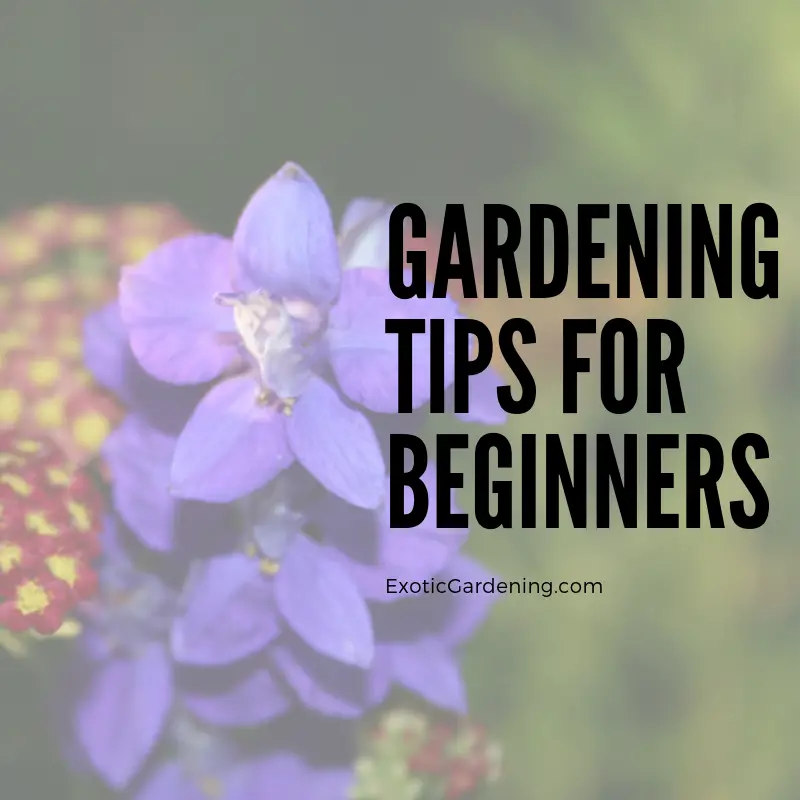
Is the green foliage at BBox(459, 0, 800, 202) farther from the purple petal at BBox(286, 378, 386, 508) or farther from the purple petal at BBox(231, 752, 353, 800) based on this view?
the purple petal at BBox(231, 752, 353, 800)

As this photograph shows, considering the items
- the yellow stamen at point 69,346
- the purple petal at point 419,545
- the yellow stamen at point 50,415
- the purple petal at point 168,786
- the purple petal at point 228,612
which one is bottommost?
the purple petal at point 168,786

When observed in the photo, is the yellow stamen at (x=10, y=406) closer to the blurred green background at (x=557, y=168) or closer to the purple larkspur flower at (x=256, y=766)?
the blurred green background at (x=557, y=168)

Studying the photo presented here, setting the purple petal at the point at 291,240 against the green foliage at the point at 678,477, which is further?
the green foliage at the point at 678,477

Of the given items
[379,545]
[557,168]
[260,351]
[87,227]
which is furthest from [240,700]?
[557,168]

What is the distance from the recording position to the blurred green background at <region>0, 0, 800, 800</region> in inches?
28.4

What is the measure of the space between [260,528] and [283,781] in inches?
7.8

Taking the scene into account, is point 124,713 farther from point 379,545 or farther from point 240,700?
point 379,545

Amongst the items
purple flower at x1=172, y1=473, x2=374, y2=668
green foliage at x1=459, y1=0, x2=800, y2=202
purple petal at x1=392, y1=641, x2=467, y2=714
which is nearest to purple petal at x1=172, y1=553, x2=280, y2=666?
purple flower at x1=172, y1=473, x2=374, y2=668

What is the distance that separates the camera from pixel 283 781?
0.73 meters

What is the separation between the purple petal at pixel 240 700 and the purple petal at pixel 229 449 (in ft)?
0.47

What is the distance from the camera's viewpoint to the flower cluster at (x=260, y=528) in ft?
2.17

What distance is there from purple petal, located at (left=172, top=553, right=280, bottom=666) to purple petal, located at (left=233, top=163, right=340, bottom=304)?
199mm

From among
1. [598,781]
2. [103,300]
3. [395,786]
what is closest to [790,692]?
[598,781]

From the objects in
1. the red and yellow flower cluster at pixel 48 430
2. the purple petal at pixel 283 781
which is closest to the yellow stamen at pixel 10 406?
the red and yellow flower cluster at pixel 48 430
